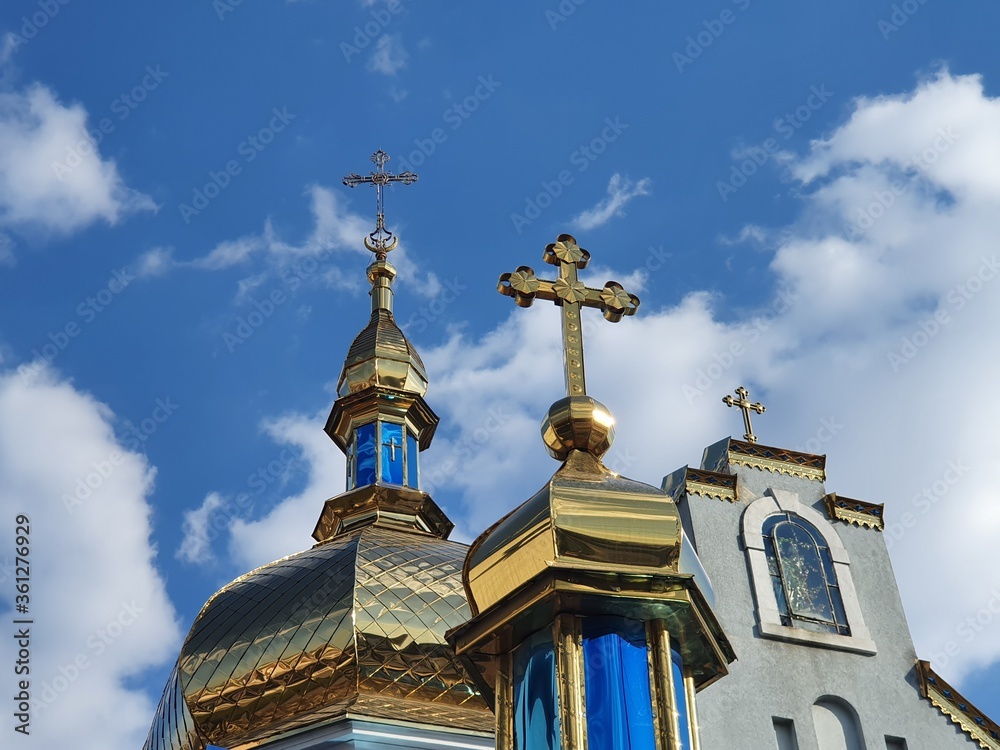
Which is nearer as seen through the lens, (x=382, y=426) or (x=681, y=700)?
(x=681, y=700)

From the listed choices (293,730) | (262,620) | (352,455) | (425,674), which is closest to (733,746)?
(425,674)

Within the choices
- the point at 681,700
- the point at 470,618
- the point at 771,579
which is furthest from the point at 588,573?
the point at 771,579

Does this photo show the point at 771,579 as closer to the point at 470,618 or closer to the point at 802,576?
the point at 802,576

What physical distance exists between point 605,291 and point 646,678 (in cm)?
182

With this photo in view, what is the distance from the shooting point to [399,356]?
15023mm

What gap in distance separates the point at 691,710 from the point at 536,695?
1.59 feet

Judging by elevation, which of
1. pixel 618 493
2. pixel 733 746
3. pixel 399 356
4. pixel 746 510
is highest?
pixel 399 356

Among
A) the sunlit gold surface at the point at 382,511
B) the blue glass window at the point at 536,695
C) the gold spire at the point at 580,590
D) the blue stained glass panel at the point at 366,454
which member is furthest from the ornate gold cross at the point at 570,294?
the blue stained glass panel at the point at 366,454

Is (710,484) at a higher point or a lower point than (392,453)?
lower

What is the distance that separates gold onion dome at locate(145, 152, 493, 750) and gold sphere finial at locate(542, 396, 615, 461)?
4.34 m

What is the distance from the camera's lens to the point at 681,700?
4781mm

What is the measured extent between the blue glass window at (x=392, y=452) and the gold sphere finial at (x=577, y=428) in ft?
28.5

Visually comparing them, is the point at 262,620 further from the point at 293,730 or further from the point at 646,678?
the point at 646,678

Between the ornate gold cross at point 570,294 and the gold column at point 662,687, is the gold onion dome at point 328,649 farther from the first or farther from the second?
the gold column at point 662,687
